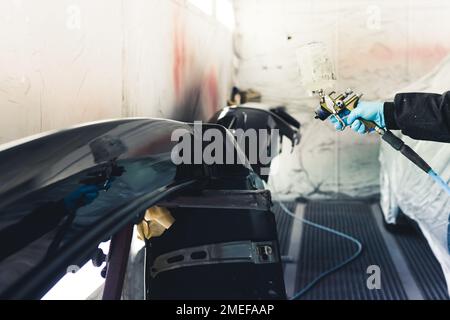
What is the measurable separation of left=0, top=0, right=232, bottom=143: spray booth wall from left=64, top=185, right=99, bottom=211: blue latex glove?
1.63 ft

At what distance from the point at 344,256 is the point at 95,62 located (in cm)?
201

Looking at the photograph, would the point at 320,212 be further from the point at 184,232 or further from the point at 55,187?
the point at 55,187

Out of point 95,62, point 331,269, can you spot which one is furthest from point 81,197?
point 331,269

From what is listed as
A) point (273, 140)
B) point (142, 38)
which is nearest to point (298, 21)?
point (273, 140)

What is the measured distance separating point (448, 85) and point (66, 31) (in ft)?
5.63

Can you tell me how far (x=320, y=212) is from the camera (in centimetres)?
393

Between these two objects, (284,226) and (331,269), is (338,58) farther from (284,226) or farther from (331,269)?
(331,269)

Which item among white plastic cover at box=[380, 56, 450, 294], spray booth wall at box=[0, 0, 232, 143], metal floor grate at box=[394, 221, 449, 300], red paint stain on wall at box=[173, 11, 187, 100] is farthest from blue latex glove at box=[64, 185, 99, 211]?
metal floor grate at box=[394, 221, 449, 300]

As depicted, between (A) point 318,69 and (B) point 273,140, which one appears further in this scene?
(B) point 273,140

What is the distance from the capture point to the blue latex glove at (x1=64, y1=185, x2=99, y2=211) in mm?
847

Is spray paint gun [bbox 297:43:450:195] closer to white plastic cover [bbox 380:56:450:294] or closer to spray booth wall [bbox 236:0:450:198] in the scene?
white plastic cover [bbox 380:56:450:294]

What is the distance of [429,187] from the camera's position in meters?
2.08
